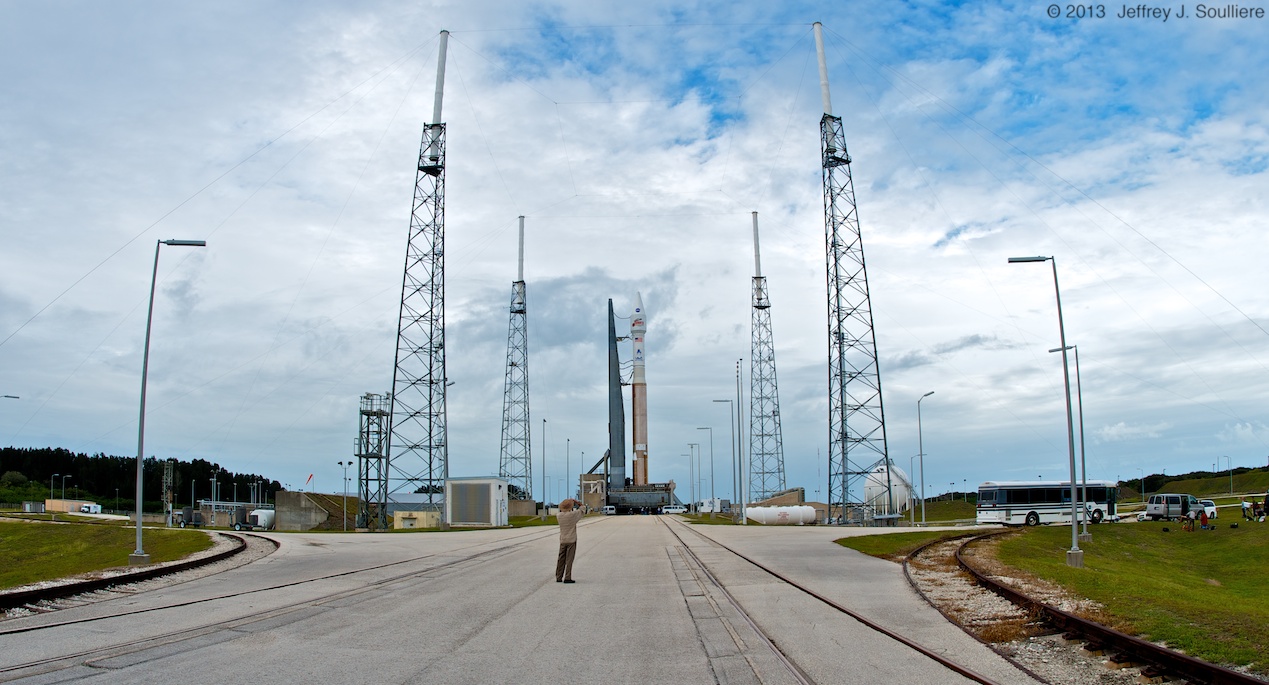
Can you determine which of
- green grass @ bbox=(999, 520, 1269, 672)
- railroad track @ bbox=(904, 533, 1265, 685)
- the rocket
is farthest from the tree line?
railroad track @ bbox=(904, 533, 1265, 685)

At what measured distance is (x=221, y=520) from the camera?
276 ft

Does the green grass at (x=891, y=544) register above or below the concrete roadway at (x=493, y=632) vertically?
below

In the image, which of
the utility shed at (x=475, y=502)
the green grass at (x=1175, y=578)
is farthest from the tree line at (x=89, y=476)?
the green grass at (x=1175, y=578)

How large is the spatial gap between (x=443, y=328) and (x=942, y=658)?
160ft

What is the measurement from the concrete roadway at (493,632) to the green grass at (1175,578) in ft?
7.62

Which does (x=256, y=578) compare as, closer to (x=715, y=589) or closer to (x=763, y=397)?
(x=715, y=589)

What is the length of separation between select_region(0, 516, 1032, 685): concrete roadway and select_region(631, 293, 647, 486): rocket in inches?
3772

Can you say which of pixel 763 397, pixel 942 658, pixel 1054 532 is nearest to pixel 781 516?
pixel 763 397

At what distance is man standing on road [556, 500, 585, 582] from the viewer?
60.7 feet

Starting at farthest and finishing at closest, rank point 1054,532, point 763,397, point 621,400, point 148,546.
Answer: point 621,400 → point 763,397 → point 1054,532 → point 148,546

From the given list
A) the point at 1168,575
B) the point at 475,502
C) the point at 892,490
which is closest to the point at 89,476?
the point at 475,502

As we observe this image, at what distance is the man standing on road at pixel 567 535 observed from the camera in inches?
729

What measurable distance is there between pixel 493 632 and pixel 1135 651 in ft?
24.6

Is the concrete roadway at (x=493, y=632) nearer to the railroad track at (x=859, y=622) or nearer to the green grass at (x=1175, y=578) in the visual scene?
the railroad track at (x=859, y=622)
